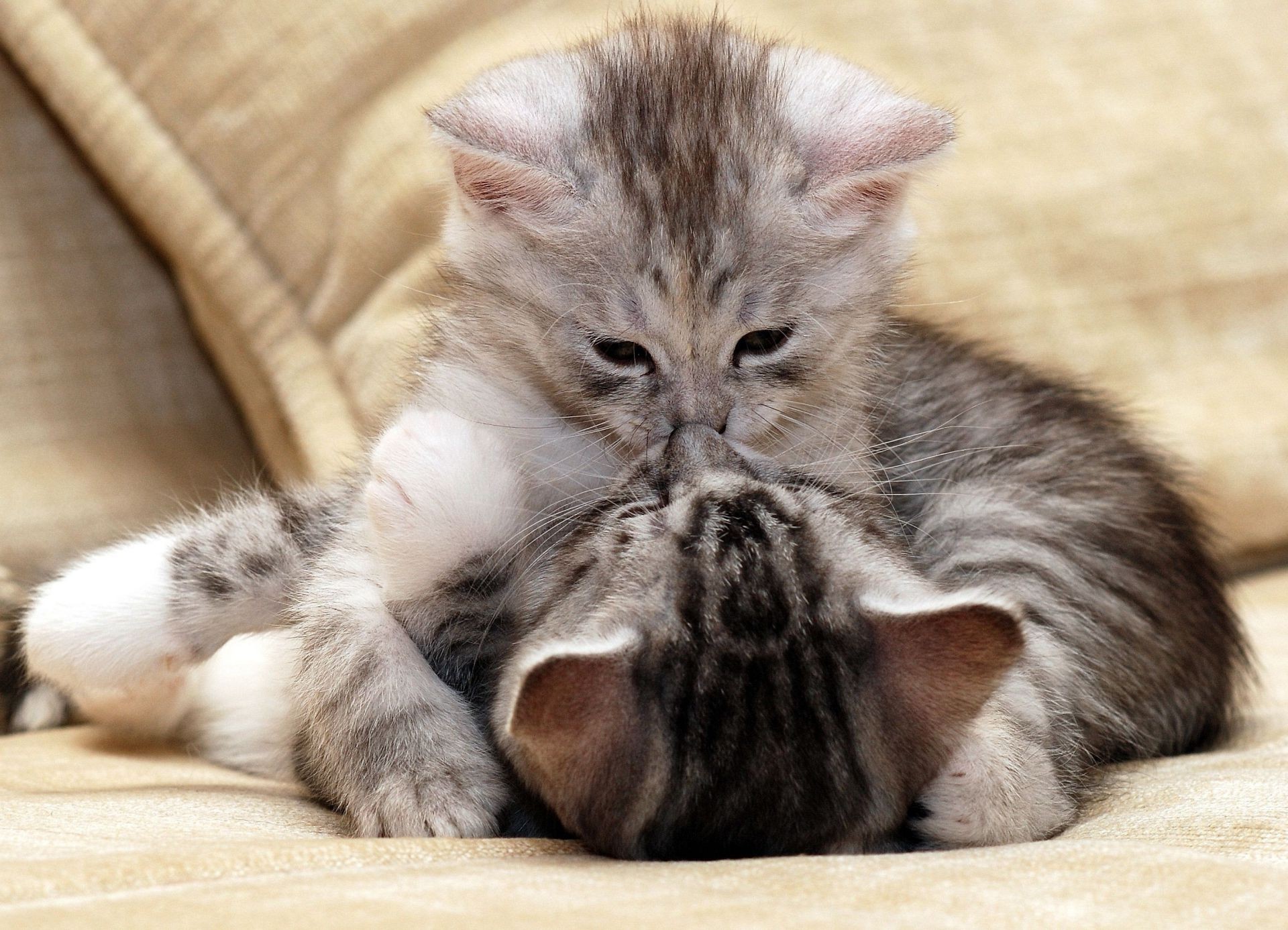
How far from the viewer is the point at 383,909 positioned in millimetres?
896

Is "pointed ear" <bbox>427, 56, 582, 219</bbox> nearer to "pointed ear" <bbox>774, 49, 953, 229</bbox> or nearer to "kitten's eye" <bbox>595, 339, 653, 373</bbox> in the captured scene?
"kitten's eye" <bbox>595, 339, 653, 373</bbox>

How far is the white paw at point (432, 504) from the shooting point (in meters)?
1.37

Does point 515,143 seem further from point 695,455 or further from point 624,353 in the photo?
point 695,455

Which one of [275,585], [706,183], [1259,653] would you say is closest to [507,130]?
[706,183]

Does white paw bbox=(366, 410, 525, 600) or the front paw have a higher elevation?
white paw bbox=(366, 410, 525, 600)

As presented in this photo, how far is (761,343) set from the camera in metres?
1.54

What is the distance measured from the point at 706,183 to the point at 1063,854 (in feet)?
2.64

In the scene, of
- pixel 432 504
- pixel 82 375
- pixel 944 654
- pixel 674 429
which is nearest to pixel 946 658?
pixel 944 654

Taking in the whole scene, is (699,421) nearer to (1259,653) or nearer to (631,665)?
(631,665)

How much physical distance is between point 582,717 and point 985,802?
412mm

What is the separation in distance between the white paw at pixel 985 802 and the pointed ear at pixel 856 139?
643mm

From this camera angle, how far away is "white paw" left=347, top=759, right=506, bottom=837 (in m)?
1.22

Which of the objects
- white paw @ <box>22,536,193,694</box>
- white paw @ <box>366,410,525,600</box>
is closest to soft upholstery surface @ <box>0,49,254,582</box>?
white paw @ <box>22,536,193,694</box>

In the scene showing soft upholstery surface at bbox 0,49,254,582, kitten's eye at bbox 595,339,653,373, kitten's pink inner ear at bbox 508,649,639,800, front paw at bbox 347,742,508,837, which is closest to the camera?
kitten's pink inner ear at bbox 508,649,639,800
